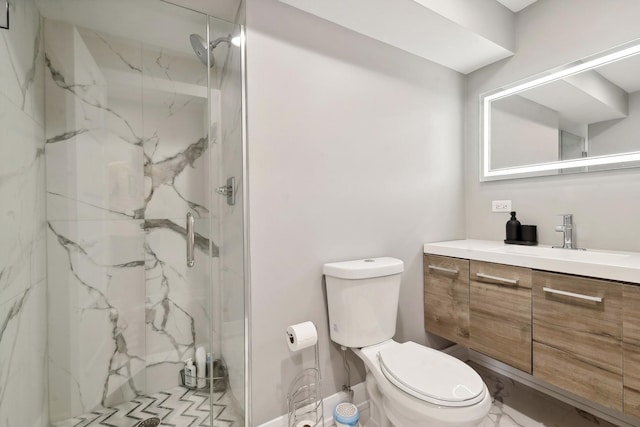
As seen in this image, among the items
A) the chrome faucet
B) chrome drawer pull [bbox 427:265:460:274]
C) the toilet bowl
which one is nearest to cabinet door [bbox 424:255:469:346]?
chrome drawer pull [bbox 427:265:460:274]

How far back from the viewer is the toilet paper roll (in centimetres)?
131

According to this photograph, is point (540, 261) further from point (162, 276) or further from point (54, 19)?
point (54, 19)

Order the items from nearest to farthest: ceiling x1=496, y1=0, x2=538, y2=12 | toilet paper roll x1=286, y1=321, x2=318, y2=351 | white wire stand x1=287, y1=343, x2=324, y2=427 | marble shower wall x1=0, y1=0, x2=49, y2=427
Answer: marble shower wall x1=0, y1=0, x2=49, y2=427, toilet paper roll x1=286, y1=321, x2=318, y2=351, white wire stand x1=287, y1=343, x2=324, y2=427, ceiling x1=496, y1=0, x2=538, y2=12

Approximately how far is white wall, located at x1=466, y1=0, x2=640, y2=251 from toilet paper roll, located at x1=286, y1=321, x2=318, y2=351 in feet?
4.84

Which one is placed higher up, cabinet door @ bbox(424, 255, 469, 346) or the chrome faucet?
the chrome faucet

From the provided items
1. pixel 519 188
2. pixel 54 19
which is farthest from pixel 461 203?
pixel 54 19

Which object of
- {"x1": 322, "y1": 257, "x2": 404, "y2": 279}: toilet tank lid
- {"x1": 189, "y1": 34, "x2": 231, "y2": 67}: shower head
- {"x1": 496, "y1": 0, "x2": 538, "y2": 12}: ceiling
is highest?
{"x1": 496, "y1": 0, "x2": 538, "y2": 12}: ceiling

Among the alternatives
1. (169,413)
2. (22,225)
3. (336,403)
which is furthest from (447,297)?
(22,225)

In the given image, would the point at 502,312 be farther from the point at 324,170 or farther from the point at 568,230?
the point at 324,170

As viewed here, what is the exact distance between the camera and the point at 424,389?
3.52 feet

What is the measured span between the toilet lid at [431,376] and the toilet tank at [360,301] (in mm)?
131

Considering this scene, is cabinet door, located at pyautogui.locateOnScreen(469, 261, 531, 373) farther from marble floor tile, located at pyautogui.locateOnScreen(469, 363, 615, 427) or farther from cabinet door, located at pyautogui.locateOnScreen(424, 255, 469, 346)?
marble floor tile, located at pyautogui.locateOnScreen(469, 363, 615, 427)

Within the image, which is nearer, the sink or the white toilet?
the white toilet

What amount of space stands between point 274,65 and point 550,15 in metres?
1.72
